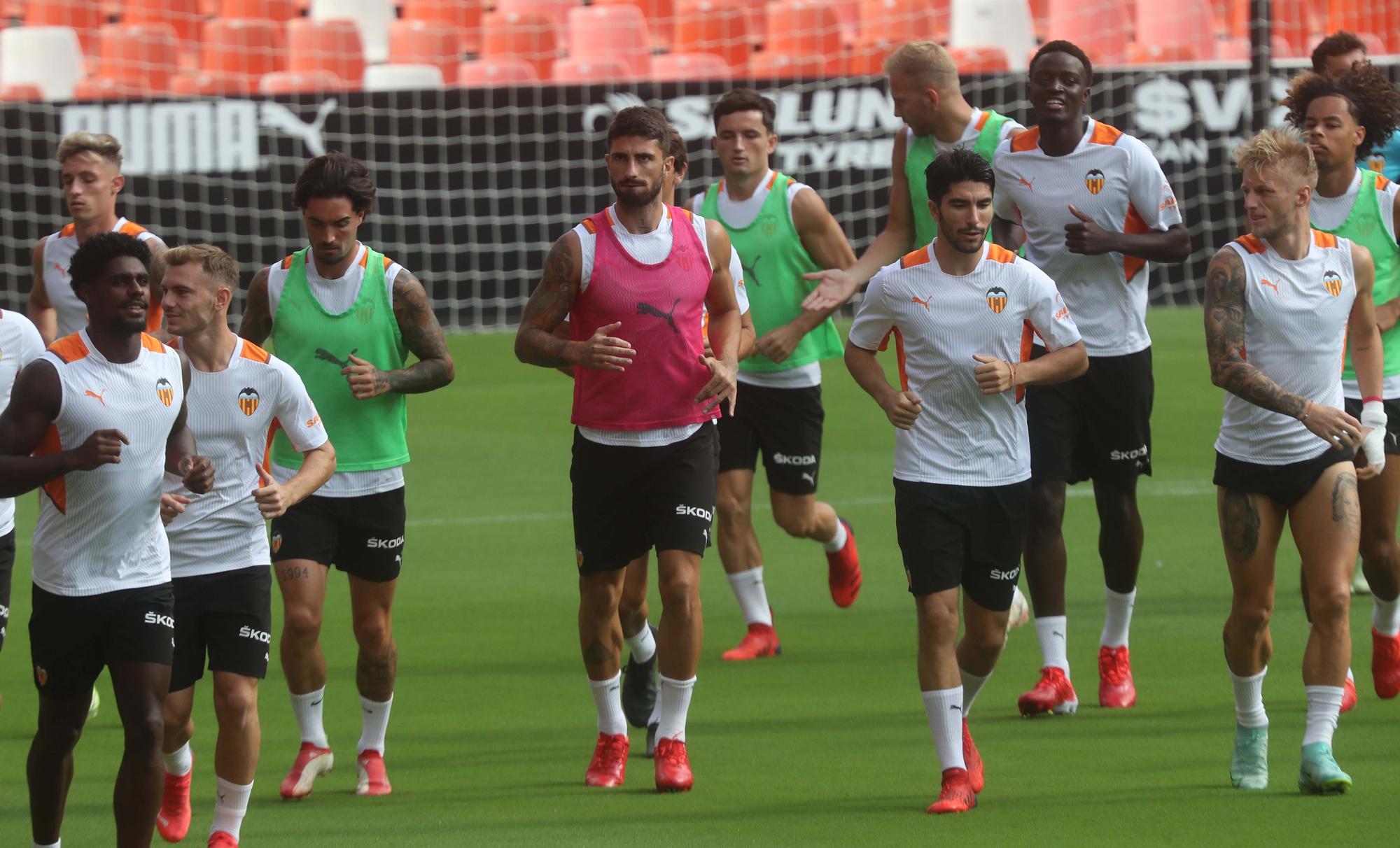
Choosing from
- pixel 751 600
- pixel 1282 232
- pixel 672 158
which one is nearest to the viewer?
pixel 1282 232

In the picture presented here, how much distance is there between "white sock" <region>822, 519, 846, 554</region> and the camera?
8.91 meters

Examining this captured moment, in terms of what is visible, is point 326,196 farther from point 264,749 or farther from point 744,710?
point 744,710

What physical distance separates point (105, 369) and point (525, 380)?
1164cm

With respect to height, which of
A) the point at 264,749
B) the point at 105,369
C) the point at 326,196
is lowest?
the point at 264,749

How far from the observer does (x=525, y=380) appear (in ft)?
54.3

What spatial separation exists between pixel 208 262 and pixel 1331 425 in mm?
3345

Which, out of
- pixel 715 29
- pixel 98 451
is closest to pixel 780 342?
pixel 98 451

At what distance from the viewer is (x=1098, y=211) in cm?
729

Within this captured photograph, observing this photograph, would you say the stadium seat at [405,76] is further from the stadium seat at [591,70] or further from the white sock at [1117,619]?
the white sock at [1117,619]

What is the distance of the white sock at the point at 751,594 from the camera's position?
27.3ft

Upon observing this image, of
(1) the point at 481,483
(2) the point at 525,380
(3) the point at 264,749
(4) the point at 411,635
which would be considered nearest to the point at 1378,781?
(3) the point at 264,749

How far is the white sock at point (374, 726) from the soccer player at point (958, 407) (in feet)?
6.02

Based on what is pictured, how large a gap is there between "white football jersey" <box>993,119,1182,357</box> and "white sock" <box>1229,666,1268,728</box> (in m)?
1.74

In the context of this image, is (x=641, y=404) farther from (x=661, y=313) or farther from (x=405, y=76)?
(x=405, y=76)
